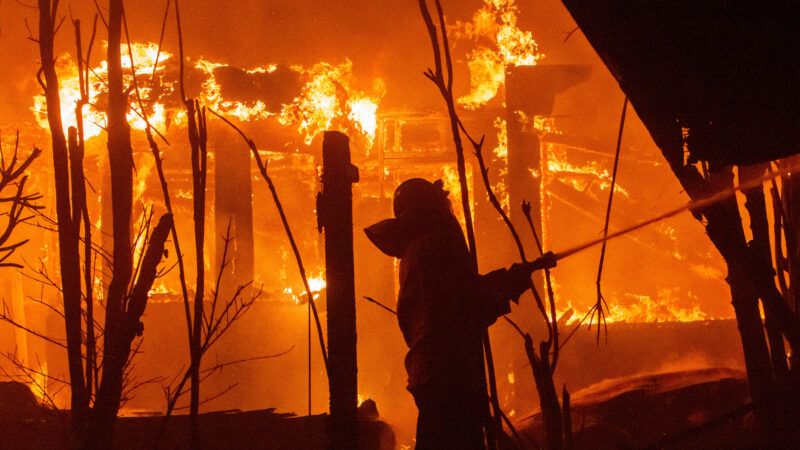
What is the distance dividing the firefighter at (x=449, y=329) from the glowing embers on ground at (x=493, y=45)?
1952cm

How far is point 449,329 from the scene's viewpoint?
13.4 ft

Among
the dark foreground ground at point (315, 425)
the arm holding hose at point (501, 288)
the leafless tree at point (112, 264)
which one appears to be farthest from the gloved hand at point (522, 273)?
the dark foreground ground at point (315, 425)

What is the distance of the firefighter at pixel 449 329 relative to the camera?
4.03 meters

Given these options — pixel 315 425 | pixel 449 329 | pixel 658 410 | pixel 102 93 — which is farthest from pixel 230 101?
pixel 449 329

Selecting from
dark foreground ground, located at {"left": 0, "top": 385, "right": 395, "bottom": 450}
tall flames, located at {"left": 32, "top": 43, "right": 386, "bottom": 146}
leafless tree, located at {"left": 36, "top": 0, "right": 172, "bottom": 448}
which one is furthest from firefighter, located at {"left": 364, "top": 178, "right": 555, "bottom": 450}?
tall flames, located at {"left": 32, "top": 43, "right": 386, "bottom": 146}

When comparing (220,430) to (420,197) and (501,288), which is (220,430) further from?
(501,288)

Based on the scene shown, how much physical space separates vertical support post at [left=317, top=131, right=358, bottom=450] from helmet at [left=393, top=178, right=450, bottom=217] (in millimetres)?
369

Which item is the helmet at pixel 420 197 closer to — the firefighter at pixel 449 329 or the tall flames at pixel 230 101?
the firefighter at pixel 449 329

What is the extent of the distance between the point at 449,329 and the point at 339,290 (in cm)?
76

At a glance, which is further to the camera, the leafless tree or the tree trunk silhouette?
the tree trunk silhouette

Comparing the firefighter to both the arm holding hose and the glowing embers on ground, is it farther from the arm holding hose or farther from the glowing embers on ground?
the glowing embers on ground

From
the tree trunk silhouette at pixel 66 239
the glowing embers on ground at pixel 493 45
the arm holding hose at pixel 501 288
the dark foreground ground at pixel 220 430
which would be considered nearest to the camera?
the arm holding hose at pixel 501 288

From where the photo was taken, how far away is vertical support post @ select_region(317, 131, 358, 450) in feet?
13.9

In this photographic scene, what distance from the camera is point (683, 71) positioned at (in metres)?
2.56
